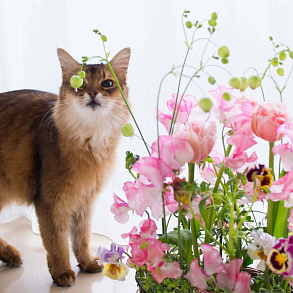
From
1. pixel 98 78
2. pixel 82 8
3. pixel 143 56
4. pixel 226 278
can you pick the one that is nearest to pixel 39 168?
pixel 98 78

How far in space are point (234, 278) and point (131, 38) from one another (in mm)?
1170

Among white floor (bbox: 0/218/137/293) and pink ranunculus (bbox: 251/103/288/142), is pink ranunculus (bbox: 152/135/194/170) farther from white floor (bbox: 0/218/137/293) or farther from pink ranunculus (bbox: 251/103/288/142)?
white floor (bbox: 0/218/137/293)

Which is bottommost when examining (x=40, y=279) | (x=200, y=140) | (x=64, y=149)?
(x=40, y=279)

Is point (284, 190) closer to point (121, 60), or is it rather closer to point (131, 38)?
point (121, 60)

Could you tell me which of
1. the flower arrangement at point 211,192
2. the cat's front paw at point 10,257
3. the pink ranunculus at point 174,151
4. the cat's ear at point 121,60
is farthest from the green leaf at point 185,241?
the cat's front paw at point 10,257

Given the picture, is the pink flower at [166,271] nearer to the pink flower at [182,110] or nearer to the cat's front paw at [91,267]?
the pink flower at [182,110]

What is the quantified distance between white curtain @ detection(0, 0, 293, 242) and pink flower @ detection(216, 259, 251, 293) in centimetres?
90

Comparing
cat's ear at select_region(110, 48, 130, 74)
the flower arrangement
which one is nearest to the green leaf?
the flower arrangement

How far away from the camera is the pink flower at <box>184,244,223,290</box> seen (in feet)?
2.17

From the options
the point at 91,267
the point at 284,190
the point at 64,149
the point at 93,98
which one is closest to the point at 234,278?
the point at 284,190

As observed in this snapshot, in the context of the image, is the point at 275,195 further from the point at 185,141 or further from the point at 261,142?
the point at 261,142

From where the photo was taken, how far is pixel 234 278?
0.66 metres

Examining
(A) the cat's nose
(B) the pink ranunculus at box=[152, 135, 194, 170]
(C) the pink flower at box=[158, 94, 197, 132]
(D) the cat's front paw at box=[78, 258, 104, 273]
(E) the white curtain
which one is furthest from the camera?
(D) the cat's front paw at box=[78, 258, 104, 273]

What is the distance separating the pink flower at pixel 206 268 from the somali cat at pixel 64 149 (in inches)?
28.6
